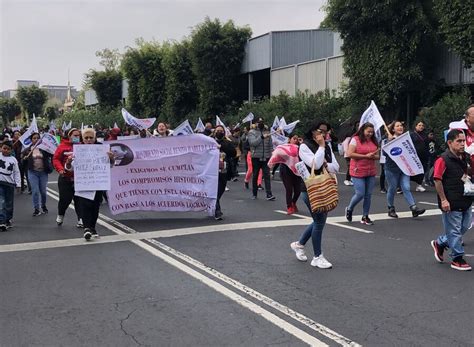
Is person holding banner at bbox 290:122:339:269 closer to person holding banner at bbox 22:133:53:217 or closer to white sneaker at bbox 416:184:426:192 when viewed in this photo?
person holding banner at bbox 22:133:53:217

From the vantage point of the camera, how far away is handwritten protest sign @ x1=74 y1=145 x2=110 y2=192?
863 centimetres

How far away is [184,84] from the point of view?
1540 inches

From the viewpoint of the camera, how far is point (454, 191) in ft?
21.1

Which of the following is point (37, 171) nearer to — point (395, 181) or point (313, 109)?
point (395, 181)

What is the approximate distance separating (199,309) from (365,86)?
18882 millimetres

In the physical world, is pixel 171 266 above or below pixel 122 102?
below

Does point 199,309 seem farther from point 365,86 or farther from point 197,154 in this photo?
point 365,86

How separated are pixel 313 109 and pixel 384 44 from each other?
185 inches

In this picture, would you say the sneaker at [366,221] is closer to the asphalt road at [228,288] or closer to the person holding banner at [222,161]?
the asphalt road at [228,288]

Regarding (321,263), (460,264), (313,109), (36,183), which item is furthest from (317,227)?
(313,109)

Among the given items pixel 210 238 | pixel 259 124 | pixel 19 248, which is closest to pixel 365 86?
pixel 259 124

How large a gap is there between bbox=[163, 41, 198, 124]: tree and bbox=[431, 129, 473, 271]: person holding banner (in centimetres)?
3248

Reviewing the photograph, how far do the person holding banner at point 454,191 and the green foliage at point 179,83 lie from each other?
3248cm

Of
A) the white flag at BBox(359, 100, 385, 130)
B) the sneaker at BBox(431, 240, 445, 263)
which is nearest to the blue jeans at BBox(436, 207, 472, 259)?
the sneaker at BBox(431, 240, 445, 263)
